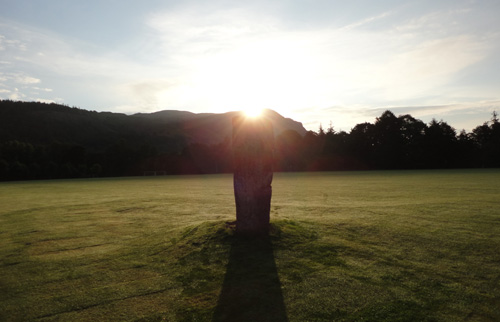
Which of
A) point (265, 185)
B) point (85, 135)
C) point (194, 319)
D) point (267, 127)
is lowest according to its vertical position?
point (194, 319)

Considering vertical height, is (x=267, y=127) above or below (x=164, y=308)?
above

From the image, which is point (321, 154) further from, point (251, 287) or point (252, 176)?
point (251, 287)

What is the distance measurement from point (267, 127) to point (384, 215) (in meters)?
5.52

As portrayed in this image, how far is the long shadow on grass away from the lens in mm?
4824

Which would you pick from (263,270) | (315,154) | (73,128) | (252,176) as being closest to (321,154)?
(315,154)

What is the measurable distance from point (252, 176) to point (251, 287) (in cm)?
303

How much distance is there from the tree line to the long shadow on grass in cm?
6013

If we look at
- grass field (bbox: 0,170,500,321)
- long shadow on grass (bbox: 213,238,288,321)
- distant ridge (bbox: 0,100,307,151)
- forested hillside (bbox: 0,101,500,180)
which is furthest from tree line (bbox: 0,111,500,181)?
long shadow on grass (bbox: 213,238,288,321)

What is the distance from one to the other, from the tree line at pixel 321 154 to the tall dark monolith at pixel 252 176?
59103 millimetres

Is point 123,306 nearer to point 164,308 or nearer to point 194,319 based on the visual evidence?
point 164,308

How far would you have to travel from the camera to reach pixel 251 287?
5.69m

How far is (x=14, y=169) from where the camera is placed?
58.4 m

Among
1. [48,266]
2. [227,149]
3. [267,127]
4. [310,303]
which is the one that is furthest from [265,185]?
[227,149]

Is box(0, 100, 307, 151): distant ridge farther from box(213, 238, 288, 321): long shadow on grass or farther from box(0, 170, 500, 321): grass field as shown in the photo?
box(213, 238, 288, 321): long shadow on grass
